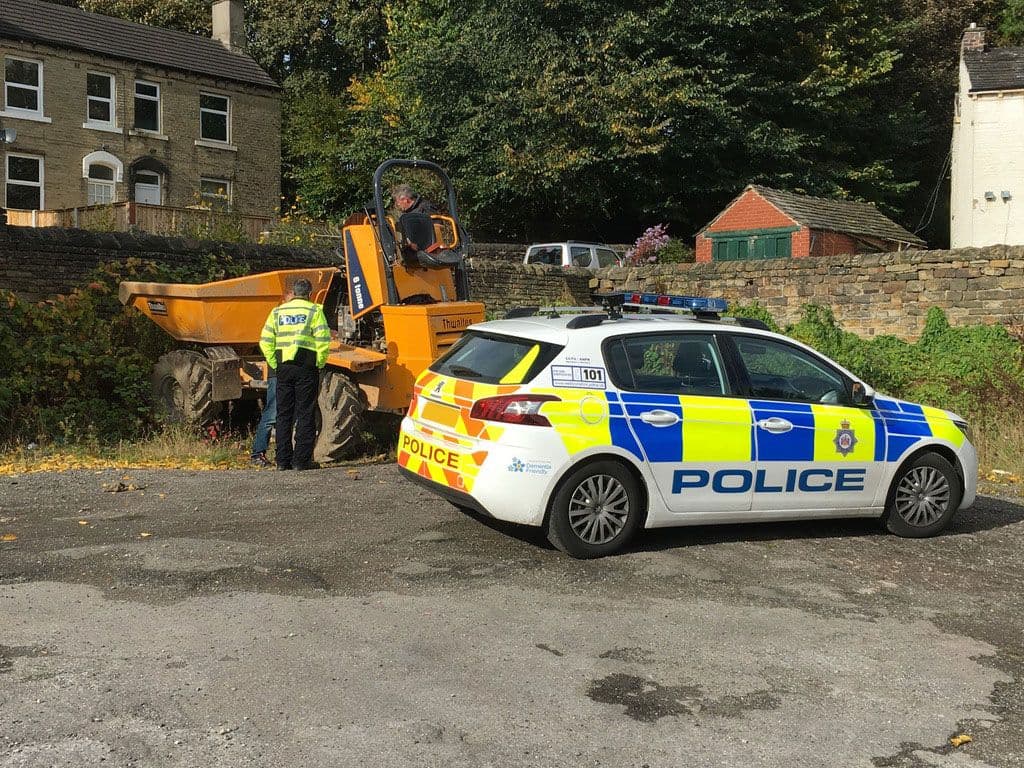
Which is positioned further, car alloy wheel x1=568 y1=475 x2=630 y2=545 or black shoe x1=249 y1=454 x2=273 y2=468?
black shoe x1=249 y1=454 x2=273 y2=468

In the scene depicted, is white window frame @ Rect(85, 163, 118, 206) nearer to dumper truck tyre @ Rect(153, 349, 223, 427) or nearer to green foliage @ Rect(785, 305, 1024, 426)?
dumper truck tyre @ Rect(153, 349, 223, 427)

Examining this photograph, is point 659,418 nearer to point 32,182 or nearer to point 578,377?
point 578,377

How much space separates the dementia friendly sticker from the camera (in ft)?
22.1

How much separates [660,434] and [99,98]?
2970cm

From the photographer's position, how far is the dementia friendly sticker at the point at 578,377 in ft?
22.1

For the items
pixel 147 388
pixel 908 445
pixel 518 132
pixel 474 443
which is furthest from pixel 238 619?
pixel 518 132

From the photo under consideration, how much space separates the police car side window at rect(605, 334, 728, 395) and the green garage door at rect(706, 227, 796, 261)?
1745cm

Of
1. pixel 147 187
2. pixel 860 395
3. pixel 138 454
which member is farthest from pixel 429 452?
pixel 147 187

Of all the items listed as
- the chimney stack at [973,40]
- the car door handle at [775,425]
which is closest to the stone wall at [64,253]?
the car door handle at [775,425]

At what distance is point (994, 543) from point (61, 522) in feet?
22.1

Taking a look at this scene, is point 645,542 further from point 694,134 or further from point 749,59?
point 749,59

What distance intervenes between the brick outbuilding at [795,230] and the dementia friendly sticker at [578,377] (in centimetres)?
1828

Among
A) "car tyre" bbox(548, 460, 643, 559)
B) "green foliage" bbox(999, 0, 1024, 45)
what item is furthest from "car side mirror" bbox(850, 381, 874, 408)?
"green foliage" bbox(999, 0, 1024, 45)

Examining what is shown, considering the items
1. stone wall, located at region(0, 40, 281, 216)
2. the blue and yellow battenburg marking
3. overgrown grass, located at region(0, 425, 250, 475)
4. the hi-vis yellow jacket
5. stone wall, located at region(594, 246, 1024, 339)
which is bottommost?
overgrown grass, located at region(0, 425, 250, 475)
